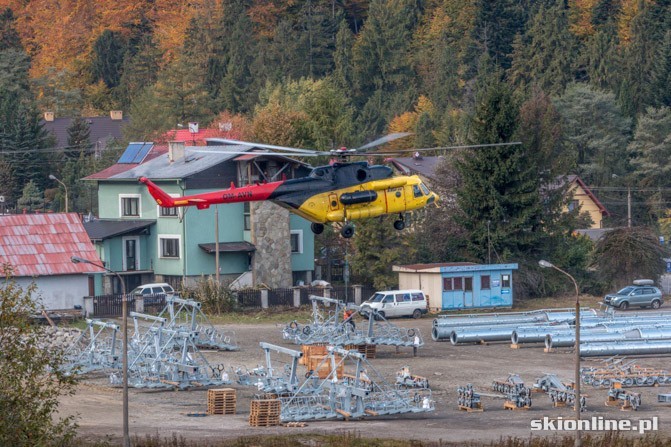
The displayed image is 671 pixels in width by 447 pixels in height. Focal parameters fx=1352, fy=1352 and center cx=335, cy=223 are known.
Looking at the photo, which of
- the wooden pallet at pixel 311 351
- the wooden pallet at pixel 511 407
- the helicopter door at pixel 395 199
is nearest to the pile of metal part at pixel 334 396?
the wooden pallet at pixel 511 407

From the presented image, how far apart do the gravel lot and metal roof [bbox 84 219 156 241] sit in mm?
15273

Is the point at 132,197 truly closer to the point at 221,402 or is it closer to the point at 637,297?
the point at 637,297

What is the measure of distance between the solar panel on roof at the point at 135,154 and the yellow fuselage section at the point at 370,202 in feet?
129

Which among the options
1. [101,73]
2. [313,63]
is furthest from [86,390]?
[101,73]

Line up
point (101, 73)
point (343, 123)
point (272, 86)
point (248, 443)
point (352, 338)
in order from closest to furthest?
point (248, 443)
point (352, 338)
point (343, 123)
point (272, 86)
point (101, 73)

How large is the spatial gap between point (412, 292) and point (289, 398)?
23335mm

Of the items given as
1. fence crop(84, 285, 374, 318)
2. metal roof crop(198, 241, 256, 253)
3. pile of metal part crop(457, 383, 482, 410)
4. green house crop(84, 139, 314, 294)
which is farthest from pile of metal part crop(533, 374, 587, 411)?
green house crop(84, 139, 314, 294)

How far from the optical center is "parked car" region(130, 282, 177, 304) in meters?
65.3

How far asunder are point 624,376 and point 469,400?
23.9 feet

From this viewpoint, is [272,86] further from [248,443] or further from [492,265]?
[248,443]

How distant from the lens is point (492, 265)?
6819 cm

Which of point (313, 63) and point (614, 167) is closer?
point (614, 167)

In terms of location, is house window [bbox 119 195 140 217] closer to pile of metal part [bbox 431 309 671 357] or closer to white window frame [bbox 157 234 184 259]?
white window frame [bbox 157 234 184 259]

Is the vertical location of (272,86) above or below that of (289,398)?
above
